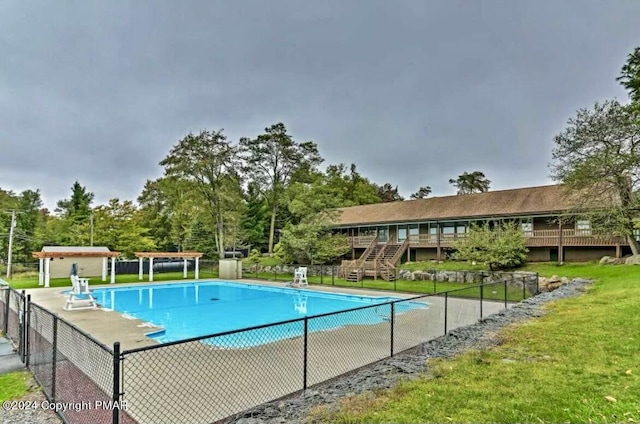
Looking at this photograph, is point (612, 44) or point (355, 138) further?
point (355, 138)

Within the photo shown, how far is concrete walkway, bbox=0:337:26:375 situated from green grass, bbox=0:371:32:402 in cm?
24

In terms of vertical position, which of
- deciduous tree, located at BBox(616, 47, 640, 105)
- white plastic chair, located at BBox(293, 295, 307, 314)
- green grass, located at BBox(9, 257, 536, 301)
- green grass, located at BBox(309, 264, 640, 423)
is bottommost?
white plastic chair, located at BBox(293, 295, 307, 314)

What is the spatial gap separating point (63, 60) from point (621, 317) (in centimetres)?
1807

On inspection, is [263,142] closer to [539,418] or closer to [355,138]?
[355,138]

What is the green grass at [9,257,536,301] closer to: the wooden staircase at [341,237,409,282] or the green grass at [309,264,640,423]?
the wooden staircase at [341,237,409,282]

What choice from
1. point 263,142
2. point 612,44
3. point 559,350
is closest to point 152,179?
point 263,142

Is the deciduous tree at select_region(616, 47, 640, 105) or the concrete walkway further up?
the deciduous tree at select_region(616, 47, 640, 105)

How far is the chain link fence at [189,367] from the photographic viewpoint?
4.24m

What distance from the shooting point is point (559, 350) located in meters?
5.50

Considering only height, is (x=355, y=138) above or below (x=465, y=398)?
above

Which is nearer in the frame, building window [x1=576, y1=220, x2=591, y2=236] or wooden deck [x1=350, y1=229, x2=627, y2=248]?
wooden deck [x1=350, y1=229, x2=627, y2=248]

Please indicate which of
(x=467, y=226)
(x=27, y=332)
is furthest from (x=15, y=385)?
(x=467, y=226)

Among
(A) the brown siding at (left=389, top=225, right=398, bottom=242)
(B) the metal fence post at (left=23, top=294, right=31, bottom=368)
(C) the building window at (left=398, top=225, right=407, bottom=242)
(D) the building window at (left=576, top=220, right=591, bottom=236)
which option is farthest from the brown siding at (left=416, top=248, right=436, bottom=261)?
(B) the metal fence post at (left=23, top=294, right=31, bottom=368)

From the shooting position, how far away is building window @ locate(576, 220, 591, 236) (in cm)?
2121
